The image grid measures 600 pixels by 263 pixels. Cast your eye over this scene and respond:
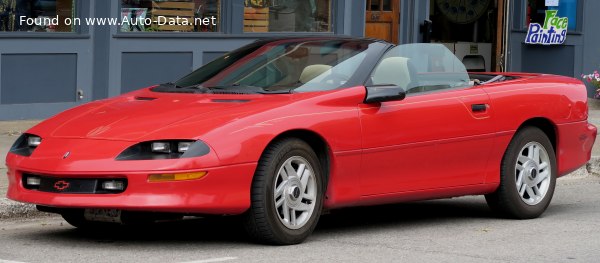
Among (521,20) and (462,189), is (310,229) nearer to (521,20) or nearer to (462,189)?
(462,189)

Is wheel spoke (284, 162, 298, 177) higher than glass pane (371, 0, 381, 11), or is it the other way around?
glass pane (371, 0, 381, 11)

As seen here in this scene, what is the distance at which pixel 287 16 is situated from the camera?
16344mm

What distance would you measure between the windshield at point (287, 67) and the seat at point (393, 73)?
0.38 ft

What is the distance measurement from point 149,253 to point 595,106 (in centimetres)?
1211

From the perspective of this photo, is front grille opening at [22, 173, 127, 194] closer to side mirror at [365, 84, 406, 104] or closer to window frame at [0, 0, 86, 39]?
side mirror at [365, 84, 406, 104]

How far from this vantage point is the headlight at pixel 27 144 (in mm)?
7824

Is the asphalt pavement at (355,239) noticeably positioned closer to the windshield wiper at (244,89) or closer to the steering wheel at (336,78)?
the windshield wiper at (244,89)

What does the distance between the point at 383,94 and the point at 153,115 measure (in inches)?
57.8

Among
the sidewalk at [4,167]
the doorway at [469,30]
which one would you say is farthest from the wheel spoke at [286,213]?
the doorway at [469,30]

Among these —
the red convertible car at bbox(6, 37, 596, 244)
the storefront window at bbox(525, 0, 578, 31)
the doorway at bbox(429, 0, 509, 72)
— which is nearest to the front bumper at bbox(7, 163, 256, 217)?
the red convertible car at bbox(6, 37, 596, 244)

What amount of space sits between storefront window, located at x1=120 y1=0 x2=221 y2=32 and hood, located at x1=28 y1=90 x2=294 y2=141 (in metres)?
6.33

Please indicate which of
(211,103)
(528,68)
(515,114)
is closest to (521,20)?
(528,68)

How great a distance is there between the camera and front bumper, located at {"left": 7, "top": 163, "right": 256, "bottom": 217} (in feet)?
23.8

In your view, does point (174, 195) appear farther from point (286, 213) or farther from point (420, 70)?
point (420, 70)
